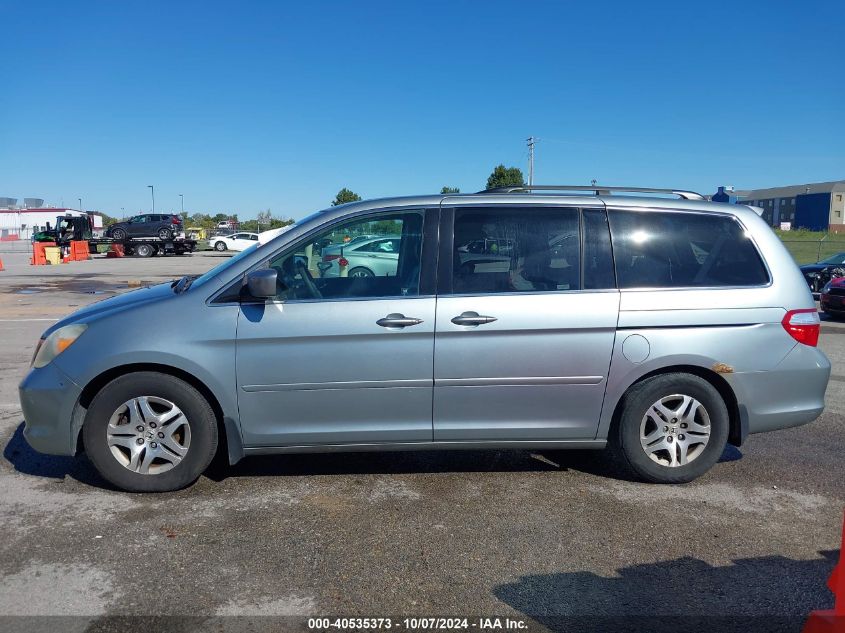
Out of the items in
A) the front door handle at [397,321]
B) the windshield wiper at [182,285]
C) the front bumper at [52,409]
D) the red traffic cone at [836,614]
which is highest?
the windshield wiper at [182,285]

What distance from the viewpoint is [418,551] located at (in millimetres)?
3605

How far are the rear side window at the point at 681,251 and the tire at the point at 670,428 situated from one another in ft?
Result: 2.13

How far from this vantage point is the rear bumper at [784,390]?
14.6 ft

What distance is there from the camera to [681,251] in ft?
15.0

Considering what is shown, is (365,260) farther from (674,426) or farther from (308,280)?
(674,426)

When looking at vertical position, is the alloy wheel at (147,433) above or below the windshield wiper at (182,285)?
below

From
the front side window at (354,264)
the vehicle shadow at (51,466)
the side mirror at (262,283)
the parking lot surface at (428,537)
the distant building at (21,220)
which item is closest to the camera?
the parking lot surface at (428,537)

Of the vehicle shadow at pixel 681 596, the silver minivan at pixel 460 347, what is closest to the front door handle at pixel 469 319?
the silver minivan at pixel 460 347

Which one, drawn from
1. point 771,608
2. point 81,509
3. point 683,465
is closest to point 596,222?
point 683,465

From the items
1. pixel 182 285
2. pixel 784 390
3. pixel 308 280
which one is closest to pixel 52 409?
pixel 182 285

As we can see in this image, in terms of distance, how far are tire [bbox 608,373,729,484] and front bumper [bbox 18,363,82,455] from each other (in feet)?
11.1

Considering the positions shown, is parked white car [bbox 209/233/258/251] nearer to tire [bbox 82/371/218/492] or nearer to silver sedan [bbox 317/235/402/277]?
silver sedan [bbox 317/235/402/277]

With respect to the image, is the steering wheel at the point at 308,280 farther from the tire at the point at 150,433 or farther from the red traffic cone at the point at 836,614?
the red traffic cone at the point at 836,614

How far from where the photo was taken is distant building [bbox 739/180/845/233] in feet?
285
